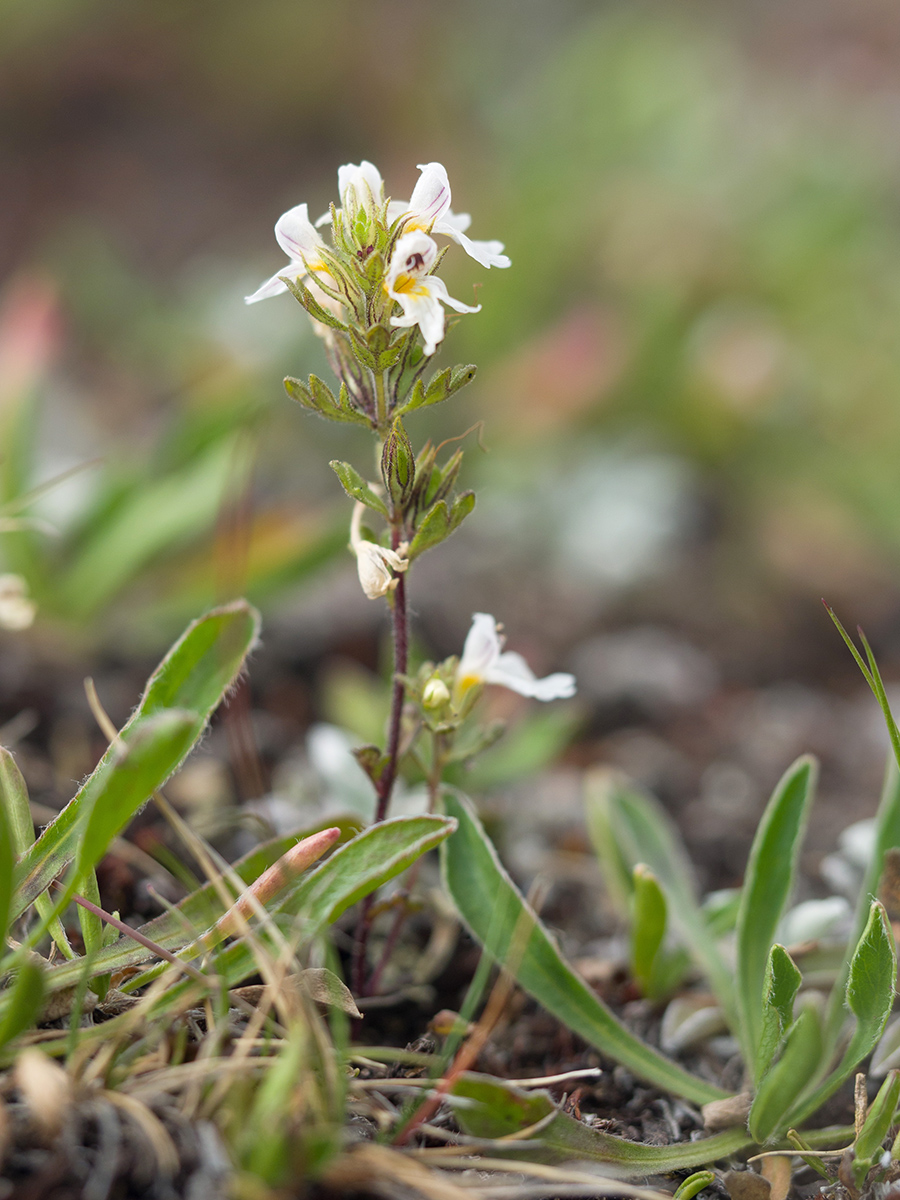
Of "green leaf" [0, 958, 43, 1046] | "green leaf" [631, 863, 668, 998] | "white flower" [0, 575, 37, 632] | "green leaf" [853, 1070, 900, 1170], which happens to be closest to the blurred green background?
"white flower" [0, 575, 37, 632]

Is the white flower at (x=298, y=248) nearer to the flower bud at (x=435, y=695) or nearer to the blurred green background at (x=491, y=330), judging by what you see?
the flower bud at (x=435, y=695)

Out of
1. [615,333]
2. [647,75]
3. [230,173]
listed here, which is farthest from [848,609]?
[230,173]

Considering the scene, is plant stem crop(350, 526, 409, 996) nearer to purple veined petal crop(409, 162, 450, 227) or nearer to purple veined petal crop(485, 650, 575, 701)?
purple veined petal crop(485, 650, 575, 701)

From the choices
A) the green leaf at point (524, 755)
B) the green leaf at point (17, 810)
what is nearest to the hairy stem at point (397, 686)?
the green leaf at point (17, 810)

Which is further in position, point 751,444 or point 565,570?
point 751,444

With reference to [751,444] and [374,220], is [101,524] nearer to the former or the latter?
[374,220]

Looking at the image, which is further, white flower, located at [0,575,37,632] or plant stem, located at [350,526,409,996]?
white flower, located at [0,575,37,632]
